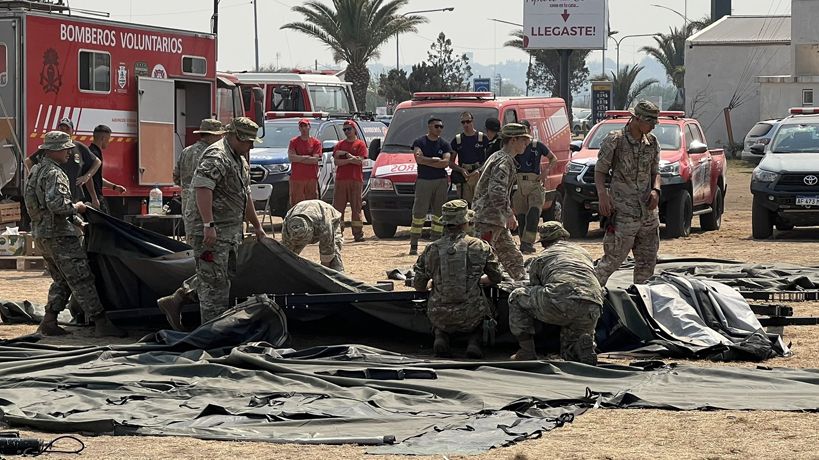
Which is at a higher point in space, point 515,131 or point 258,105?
point 258,105

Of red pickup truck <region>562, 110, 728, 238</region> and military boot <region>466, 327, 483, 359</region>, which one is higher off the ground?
red pickup truck <region>562, 110, 728, 238</region>

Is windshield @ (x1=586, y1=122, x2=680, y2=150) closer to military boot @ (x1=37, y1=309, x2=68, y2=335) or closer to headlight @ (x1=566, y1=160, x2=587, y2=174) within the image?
headlight @ (x1=566, y1=160, x2=587, y2=174)

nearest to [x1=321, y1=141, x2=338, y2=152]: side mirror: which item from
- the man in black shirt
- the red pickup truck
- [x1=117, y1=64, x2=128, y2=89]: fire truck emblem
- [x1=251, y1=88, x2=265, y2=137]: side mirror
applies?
[x1=251, y1=88, x2=265, y2=137]: side mirror

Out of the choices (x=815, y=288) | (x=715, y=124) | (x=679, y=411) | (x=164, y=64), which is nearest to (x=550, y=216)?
(x=164, y=64)

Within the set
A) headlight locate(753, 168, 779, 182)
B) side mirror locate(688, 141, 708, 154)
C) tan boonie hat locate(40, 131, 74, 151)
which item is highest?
side mirror locate(688, 141, 708, 154)

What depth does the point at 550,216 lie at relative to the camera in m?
21.9

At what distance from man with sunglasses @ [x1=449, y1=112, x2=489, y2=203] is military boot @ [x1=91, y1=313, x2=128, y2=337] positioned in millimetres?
7145

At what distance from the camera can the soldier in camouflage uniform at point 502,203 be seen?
13102 millimetres

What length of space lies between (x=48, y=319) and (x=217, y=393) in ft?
11.1

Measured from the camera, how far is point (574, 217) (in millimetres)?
21016

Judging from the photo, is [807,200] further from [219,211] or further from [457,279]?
[219,211]

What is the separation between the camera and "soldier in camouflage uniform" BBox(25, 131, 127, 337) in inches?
461

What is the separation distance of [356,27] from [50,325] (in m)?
41.9

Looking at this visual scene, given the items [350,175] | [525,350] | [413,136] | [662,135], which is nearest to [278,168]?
[350,175]
